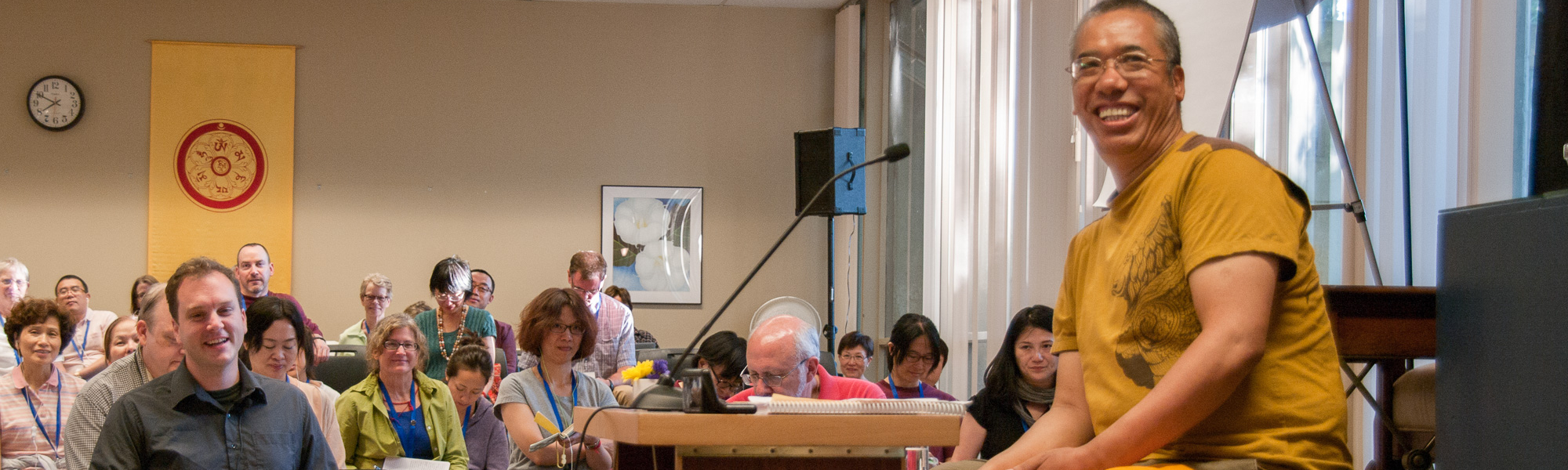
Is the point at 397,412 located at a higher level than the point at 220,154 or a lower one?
lower

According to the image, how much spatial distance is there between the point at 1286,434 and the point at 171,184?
8.09m

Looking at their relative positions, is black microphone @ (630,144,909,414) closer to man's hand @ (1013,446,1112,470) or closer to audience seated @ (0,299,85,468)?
man's hand @ (1013,446,1112,470)

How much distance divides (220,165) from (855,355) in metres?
5.11

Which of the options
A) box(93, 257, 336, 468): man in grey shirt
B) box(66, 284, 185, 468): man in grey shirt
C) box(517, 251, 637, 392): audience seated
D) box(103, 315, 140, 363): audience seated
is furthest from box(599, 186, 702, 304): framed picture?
box(93, 257, 336, 468): man in grey shirt

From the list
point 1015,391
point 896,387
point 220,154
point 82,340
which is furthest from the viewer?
point 220,154

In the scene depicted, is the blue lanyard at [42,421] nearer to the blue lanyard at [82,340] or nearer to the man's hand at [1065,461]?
the blue lanyard at [82,340]

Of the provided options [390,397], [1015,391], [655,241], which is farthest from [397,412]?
[655,241]

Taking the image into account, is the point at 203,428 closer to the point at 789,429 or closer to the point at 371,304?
the point at 789,429

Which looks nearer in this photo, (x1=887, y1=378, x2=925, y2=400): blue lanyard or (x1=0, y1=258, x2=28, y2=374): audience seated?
(x1=887, y1=378, x2=925, y2=400): blue lanyard

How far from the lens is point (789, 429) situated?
63.6 inches

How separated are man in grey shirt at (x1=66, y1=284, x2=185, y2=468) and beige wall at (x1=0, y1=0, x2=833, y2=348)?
15.8 feet

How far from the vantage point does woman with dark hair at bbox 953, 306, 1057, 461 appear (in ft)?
10.3

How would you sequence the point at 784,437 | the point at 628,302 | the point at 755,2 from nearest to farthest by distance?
the point at 784,437 → the point at 628,302 → the point at 755,2

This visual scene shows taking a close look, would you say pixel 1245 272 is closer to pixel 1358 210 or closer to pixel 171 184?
pixel 1358 210
